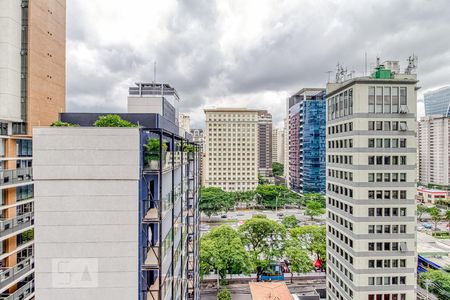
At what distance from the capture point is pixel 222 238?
39.3m

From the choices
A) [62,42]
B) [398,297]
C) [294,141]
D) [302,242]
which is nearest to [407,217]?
[398,297]

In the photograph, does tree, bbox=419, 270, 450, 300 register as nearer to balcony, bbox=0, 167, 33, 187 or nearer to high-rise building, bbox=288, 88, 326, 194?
balcony, bbox=0, 167, 33, 187

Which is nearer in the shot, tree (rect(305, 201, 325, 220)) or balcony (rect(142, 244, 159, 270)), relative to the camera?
balcony (rect(142, 244, 159, 270))

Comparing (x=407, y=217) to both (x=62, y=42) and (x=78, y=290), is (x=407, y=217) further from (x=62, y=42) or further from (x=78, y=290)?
(x=62, y=42)

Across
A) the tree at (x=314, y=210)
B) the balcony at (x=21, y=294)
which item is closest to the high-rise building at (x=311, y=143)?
the tree at (x=314, y=210)

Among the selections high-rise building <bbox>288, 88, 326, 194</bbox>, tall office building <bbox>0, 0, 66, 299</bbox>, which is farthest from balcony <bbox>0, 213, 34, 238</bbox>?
high-rise building <bbox>288, 88, 326, 194</bbox>

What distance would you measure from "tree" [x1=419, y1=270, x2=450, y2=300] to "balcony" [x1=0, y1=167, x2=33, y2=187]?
47.3m

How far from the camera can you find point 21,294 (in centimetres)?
2330

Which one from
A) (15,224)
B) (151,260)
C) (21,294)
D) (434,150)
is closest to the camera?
(151,260)

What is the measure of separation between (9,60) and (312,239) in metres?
45.3

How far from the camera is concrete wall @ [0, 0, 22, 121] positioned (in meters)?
23.1

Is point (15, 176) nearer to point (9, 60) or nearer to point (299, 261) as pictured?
point (9, 60)
